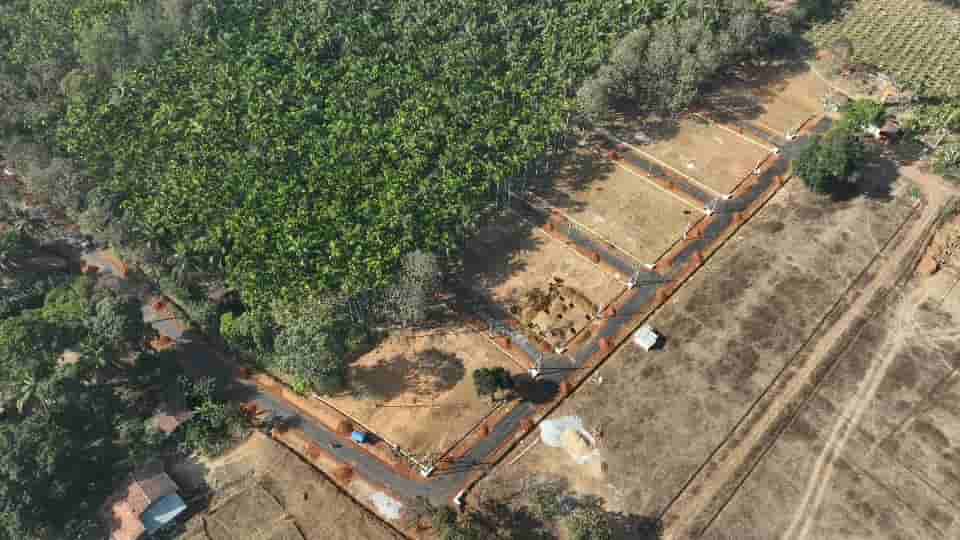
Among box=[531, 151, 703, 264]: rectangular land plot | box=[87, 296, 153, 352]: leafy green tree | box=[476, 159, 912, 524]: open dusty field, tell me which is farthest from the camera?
box=[531, 151, 703, 264]: rectangular land plot

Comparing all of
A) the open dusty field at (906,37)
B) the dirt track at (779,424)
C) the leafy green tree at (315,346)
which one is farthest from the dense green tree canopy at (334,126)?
the open dusty field at (906,37)

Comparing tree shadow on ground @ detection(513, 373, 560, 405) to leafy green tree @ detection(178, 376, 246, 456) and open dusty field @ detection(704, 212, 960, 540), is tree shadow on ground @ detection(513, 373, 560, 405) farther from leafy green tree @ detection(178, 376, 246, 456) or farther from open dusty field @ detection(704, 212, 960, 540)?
leafy green tree @ detection(178, 376, 246, 456)

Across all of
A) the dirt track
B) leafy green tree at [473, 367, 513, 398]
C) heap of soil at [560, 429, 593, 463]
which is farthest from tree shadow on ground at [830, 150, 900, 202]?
leafy green tree at [473, 367, 513, 398]

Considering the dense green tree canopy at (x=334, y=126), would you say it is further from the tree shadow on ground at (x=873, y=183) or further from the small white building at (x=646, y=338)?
the tree shadow on ground at (x=873, y=183)

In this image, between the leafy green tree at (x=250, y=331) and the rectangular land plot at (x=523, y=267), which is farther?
the rectangular land plot at (x=523, y=267)

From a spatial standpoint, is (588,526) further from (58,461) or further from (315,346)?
(58,461)


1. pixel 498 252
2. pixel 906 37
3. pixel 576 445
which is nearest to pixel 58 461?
pixel 576 445

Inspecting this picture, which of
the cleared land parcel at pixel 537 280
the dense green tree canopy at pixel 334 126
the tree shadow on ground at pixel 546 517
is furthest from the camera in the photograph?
the dense green tree canopy at pixel 334 126
